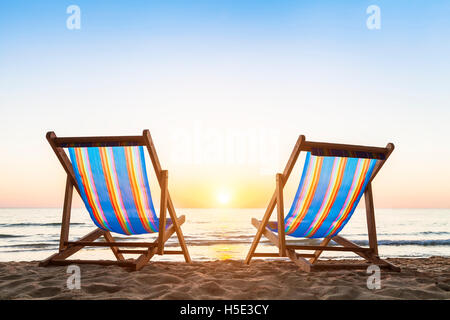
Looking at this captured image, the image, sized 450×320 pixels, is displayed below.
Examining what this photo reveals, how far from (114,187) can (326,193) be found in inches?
74.2

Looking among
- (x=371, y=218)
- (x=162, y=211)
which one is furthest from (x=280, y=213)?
(x=162, y=211)

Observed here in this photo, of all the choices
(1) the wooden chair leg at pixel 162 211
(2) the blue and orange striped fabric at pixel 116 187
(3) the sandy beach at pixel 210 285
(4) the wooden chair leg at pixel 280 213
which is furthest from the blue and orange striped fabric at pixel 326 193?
(2) the blue and orange striped fabric at pixel 116 187

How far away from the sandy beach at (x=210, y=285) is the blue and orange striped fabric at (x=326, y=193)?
1.40 ft

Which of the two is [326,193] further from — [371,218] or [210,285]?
[210,285]

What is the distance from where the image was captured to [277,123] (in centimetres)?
1209

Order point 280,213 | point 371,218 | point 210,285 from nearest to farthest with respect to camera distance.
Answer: point 210,285
point 280,213
point 371,218

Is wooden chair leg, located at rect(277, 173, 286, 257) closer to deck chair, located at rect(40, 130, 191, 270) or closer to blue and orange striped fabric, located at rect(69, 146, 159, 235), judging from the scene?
deck chair, located at rect(40, 130, 191, 270)

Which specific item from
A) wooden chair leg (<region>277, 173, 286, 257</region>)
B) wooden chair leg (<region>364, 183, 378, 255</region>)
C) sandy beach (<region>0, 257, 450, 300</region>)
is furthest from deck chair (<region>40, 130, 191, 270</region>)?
wooden chair leg (<region>364, 183, 378, 255</region>)

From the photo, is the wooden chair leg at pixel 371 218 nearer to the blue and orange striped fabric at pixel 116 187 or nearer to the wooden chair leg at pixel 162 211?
the wooden chair leg at pixel 162 211

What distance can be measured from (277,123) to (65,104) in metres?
7.03

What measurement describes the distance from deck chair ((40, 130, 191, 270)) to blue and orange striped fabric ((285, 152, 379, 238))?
1192 millimetres

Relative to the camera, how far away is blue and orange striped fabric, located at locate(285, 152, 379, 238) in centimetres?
287

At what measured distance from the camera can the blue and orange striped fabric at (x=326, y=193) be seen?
2.87 meters

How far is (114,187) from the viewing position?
2.92m
